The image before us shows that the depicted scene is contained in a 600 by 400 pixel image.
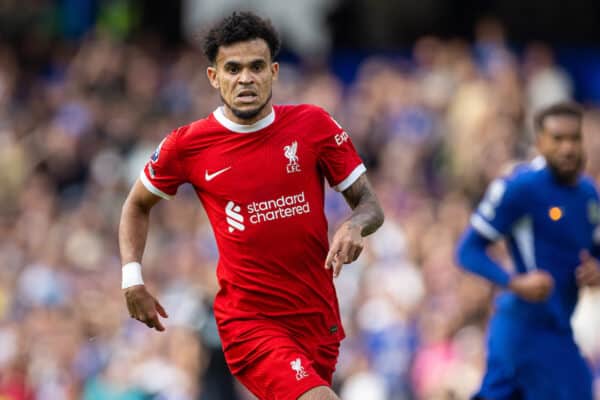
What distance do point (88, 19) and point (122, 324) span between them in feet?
26.8

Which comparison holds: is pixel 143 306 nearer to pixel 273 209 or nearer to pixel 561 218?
pixel 273 209

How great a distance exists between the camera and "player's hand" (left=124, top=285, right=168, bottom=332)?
750 cm

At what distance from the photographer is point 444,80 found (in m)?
16.6

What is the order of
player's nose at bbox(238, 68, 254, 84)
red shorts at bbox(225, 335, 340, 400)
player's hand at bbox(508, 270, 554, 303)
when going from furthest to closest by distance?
player's hand at bbox(508, 270, 554, 303) → player's nose at bbox(238, 68, 254, 84) → red shorts at bbox(225, 335, 340, 400)

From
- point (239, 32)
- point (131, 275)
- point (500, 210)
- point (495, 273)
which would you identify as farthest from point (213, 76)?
point (495, 273)

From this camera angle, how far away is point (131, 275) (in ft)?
24.9

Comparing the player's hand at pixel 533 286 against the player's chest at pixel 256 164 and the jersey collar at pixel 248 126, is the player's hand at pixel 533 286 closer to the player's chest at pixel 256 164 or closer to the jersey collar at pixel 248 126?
the player's chest at pixel 256 164

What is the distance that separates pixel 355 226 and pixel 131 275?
4.22ft

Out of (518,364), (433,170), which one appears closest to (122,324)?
(433,170)

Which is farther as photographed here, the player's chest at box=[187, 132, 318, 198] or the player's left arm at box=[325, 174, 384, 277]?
the player's chest at box=[187, 132, 318, 198]

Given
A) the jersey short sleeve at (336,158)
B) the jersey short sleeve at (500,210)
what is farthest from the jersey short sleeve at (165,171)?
the jersey short sleeve at (500,210)

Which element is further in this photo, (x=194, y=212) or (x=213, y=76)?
(x=194, y=212)

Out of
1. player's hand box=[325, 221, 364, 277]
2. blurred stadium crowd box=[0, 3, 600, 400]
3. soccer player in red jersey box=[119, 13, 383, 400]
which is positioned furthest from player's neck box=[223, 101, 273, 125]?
blurred stadium crowd box=[0, 3, 600, 400]

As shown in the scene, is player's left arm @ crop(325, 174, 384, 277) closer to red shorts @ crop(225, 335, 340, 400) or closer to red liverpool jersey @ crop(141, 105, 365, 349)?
red liverpool jersey @ crop(141, 105, 365, 349)
